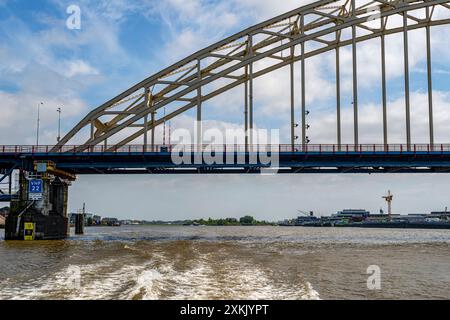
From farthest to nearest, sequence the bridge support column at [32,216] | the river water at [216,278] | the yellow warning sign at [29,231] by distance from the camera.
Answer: the bridge support column at [32,216], the yellow warning sign at [29,231], the river water at [216,278]

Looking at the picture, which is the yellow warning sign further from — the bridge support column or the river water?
the river water

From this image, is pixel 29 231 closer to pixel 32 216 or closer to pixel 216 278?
pixel 32 216

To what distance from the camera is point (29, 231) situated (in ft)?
199

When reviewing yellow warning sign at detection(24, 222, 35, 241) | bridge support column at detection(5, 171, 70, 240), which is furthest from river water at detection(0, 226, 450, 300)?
bridge support column at detection(5, 171, 70, 240)

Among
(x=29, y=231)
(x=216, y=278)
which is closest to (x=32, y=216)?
(x=29, y=231)

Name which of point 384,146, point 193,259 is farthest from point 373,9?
point 193,259

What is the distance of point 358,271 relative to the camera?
27.4 metres

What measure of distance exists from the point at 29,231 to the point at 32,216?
6.59ft

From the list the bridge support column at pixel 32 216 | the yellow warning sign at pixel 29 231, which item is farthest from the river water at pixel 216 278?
the bridge support column at pixel 32 216

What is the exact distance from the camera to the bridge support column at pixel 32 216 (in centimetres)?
6041

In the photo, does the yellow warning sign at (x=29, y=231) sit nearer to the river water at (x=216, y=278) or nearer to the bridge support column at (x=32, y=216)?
the bridge support column at (x=32, y=216)

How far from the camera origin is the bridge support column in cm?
6041

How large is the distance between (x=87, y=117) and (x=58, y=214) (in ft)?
51.7
